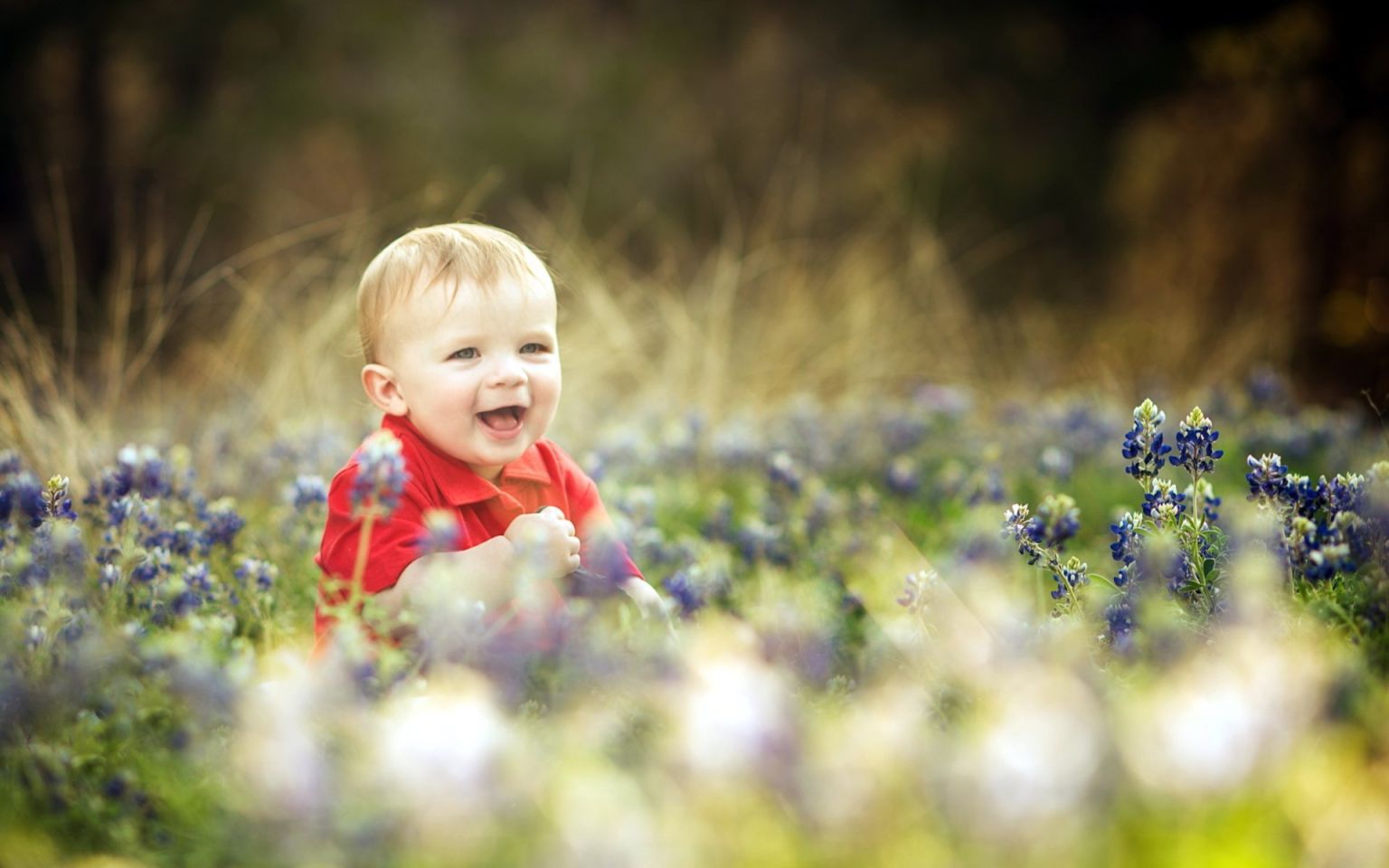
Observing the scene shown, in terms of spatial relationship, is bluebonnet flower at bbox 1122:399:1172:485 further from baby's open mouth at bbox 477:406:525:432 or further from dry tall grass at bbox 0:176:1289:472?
dry tall grass at bbox 0:176:1289:472

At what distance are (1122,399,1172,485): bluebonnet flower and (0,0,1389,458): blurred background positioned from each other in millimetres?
3813

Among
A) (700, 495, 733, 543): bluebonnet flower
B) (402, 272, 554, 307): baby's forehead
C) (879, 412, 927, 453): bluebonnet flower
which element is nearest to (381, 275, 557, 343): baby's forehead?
(402, 272, 554, 307): baby's forehead

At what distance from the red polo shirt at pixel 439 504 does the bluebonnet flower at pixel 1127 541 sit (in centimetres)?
101

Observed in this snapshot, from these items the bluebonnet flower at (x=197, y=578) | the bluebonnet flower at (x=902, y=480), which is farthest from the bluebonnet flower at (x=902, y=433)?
the bluebonnet flower at (x=197, y=578)

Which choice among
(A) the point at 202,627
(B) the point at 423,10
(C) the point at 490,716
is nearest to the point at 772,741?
(C) the point at 490,716

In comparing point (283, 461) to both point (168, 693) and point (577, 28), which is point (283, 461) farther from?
point (577, 28)

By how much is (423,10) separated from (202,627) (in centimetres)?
1046

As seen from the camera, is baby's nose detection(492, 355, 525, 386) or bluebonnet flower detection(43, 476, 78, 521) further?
bluebonnet flower detection(43, 476, 78, 521)

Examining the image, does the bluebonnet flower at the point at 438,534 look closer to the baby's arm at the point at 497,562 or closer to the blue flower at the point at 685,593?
the baby's arm at the point at 497,562

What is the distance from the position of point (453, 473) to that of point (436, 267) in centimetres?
44

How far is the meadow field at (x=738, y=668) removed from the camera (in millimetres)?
1315

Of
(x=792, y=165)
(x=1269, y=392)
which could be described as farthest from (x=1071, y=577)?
(x=792, y=165)

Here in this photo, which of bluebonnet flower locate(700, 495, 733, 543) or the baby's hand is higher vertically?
bluebonnet flower locate(700, 495, 733, 543)

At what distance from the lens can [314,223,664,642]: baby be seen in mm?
2404
